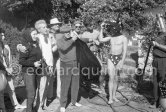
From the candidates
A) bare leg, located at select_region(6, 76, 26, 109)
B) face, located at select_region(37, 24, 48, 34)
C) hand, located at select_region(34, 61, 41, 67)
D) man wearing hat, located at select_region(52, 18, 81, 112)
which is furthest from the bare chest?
bare leg, located at select_region(6, 76, 26, 109)

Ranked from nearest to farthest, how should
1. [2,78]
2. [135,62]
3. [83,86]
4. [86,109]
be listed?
[2,78] → [86,109] → [83,86] → [135,62]

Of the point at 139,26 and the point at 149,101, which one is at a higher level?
the point at 139,26

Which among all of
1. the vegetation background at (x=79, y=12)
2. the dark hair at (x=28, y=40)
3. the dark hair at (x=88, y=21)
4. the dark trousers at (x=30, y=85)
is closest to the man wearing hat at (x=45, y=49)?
the dark hair at (x=28, y=40)

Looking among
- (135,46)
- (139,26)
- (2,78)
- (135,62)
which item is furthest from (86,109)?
(139,26)

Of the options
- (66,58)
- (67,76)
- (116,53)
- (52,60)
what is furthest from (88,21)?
(52,60)

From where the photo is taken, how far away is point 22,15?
12383 millimetres

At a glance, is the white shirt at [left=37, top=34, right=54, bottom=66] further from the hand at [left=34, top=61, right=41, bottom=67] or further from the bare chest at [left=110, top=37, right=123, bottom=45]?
the bare chest at [left=110, top=37, right=123, bottom=45]

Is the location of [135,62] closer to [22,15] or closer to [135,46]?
[135,46]

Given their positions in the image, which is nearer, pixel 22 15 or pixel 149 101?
pixel 149 101

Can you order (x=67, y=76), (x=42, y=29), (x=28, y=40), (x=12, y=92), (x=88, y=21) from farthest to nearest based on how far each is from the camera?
(x=88, y=21)
(x=12, y=92)
(x=67, y=76)
(x=42, y=29)
(x=28, y=40)

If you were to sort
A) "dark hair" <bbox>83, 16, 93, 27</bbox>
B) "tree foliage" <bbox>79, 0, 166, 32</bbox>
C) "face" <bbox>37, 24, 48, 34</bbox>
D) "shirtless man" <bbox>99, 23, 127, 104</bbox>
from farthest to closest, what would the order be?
"dark hair" <bbox>83, 16, 93, 27</bbox> → "tree foliage" <bbox>79, 0, 166, 32</bbox> → "shirtless man" <bbox>99, 23, 127, 104</bbox> → "face" <bbox>37, 24, 48, 34</bbox>

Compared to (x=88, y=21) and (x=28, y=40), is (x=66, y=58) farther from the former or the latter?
(x=88, y=21)

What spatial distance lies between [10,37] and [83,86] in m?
5.60

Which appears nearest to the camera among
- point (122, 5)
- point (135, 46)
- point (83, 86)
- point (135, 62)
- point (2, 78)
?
point (2, 78)
